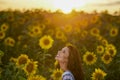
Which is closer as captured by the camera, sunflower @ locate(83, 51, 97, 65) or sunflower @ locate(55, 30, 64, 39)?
sunflower @ locate(83, 51, 97, 65)

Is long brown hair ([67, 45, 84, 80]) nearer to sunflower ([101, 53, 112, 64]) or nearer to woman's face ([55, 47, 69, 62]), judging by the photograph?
woman's face ([55, 47, 69, 62])

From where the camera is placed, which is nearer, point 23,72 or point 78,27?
point 23,72

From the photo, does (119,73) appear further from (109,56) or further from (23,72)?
(23,72)

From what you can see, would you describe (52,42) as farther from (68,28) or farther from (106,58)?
(68,28)

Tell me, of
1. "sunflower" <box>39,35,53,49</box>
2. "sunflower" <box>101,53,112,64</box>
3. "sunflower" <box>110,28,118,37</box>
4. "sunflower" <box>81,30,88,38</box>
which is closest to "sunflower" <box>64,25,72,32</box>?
"sunflower" <box>81,30,88,38</box>

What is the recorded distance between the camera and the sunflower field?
7.46 meters

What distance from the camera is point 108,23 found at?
12961 millimetres

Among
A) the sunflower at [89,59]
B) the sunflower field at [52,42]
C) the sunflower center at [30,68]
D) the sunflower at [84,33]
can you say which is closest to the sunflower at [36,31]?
the sunflower field at [52,42]

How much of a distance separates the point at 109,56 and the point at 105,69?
11.4 inches

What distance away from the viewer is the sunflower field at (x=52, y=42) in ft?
24.5

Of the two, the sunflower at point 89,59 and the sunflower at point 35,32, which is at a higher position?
the sunflower at point 35,32

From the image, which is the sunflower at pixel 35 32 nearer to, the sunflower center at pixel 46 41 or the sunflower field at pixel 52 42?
the sunflower field at pixel 52 42

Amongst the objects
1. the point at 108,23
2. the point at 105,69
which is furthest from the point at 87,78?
the point at 108,23

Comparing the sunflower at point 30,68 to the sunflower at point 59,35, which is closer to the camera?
the sunflower at point 30,68
